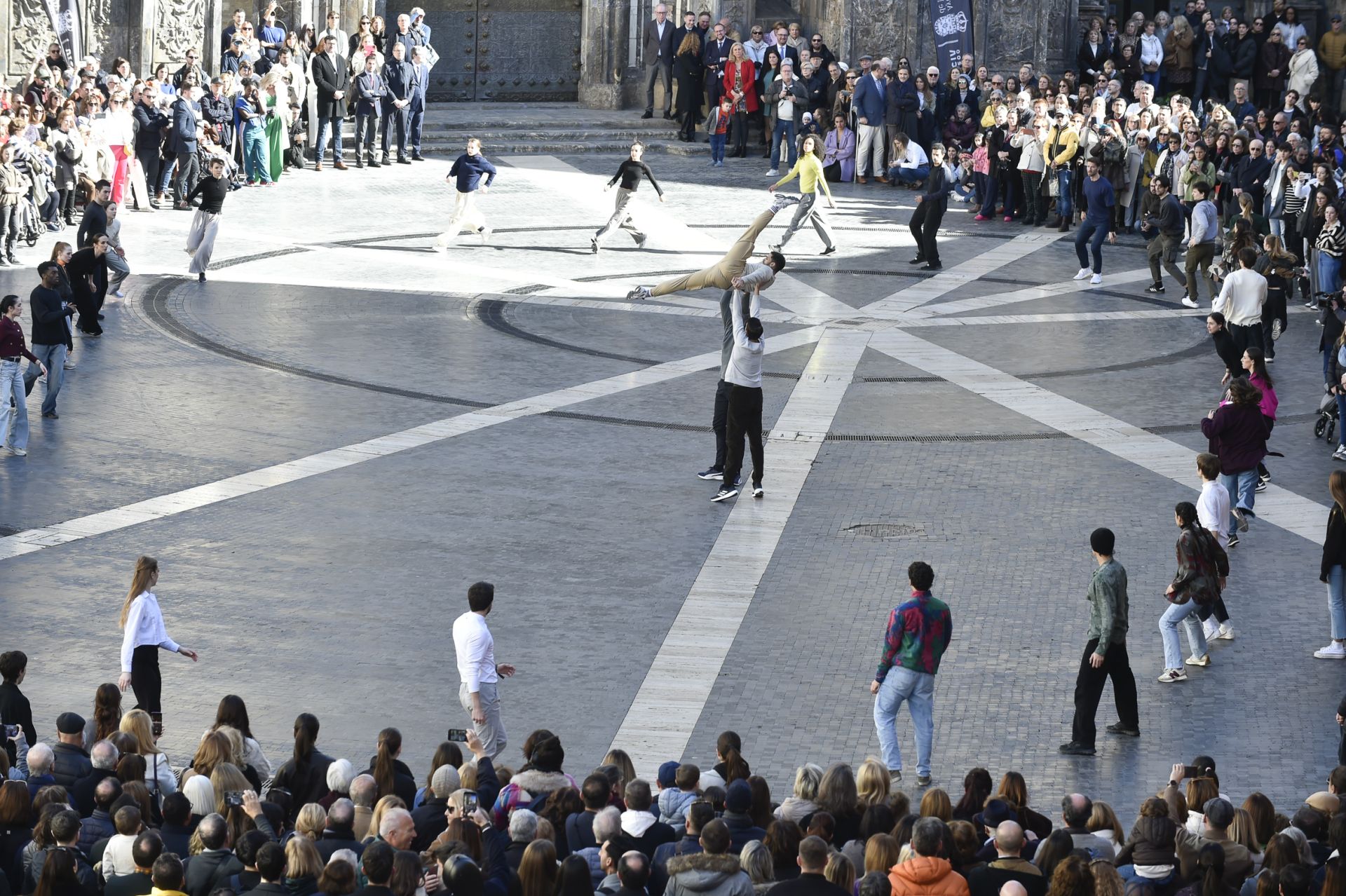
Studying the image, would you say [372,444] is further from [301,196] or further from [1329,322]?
[301,196]

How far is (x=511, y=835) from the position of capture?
8.83 metres

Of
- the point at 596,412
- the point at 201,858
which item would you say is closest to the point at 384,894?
the point at 201,858

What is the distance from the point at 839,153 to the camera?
3753 cm

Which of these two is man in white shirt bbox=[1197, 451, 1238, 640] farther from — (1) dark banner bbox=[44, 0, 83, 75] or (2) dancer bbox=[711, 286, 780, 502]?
(1) dark banner bbox=[44, 0, 83, 75]

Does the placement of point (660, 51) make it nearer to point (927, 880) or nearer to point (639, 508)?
point (639, 508)

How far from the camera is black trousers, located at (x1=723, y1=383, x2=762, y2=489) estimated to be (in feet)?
56.6

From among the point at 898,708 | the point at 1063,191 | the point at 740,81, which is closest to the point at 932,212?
the point at 1063,191

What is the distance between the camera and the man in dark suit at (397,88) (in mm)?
35781

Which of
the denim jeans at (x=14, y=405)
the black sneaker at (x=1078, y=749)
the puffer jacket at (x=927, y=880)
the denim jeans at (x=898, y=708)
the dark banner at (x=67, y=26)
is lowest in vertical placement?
the black sneaker at (x=1078, y=749)

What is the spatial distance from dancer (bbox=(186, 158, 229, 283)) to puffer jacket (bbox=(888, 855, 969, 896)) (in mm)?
18609

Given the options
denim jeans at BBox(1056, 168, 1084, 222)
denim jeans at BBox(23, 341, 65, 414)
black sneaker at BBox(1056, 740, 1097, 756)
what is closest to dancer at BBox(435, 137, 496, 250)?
denim jeans at BBox(23, 341, 65, 414)

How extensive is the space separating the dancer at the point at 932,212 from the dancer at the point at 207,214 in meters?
9.95

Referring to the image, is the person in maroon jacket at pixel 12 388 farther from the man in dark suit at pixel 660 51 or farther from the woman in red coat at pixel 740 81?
the man in dark suit at pixel 660 51

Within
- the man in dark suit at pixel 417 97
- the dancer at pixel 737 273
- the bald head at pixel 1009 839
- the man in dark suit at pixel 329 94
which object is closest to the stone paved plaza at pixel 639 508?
the dancer at pixel 737 273
